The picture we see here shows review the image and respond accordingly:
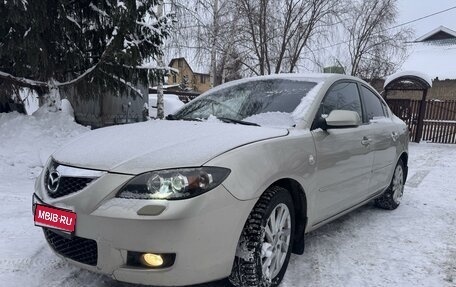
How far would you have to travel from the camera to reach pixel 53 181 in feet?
7.93

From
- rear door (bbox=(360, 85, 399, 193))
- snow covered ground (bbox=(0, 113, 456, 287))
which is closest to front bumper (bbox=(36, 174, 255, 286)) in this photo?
snow covered ground (bbox=(0, 113, 456, 287))

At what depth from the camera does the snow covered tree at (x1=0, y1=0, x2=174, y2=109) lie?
5848mm

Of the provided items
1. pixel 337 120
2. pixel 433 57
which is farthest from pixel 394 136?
pixel 433 57

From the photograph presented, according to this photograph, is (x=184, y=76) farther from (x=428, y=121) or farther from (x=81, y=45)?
(x=81, y=45)

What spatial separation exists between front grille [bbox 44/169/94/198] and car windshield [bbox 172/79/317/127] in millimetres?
1295

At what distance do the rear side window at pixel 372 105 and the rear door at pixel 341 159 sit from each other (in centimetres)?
21

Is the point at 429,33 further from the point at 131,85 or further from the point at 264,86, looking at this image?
the point at 264,86

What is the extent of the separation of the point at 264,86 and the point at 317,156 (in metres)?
0.98

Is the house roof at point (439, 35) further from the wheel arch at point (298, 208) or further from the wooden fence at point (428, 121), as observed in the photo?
the wheel arch at point (298, 208)

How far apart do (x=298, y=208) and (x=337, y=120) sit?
0.77 metres

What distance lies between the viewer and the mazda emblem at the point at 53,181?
7.83ft

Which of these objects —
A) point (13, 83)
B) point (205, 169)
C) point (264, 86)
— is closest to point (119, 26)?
point (13, 83)

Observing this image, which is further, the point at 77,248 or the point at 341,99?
the point at 341,99

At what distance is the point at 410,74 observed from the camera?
13.5m
